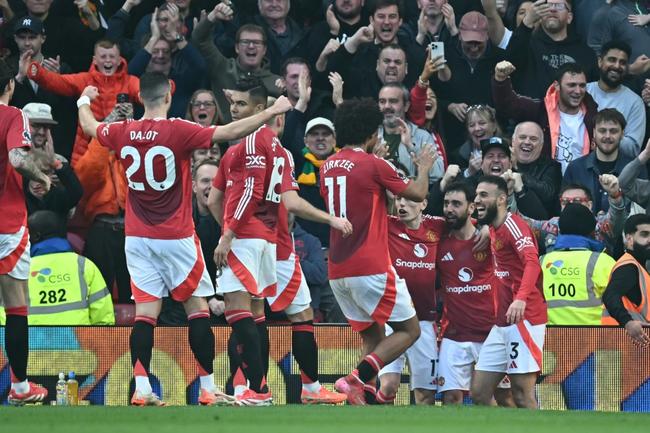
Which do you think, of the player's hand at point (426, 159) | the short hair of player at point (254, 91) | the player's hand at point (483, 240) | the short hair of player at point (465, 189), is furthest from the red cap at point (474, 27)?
the short hair of player at point (254, 91)

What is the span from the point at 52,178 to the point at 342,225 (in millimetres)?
4752

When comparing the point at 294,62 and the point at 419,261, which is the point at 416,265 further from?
the point at 294,62

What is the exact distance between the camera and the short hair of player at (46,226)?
14.2 meters

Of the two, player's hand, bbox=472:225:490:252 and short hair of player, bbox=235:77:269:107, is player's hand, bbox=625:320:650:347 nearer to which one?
player's hand, bbox=472:225:490:252

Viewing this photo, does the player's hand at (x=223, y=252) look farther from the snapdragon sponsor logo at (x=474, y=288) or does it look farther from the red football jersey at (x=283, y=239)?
the snapdragon sponsor logo at (x=474, y=288)

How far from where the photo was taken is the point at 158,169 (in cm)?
1135

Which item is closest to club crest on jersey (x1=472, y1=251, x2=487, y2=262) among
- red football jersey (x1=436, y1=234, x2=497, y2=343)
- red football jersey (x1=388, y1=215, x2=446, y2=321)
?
red football jersey (x1=436, y1=234, x2=497, y2=343)

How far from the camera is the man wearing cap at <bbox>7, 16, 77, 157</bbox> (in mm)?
16297

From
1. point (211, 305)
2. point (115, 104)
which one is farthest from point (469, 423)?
point (115, 104)

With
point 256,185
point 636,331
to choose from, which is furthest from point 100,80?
point 636,331

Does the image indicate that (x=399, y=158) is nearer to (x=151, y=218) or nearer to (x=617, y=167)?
(x=617, y=167)

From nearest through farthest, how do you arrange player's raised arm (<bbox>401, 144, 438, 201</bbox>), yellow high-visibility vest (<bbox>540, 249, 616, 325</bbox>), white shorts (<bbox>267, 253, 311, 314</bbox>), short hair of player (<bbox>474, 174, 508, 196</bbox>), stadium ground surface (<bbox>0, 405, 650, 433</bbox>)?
stadium ground surface (<bbox>0, 405, 650, 433</bbox>) → player's raised arm (<bbox>401, 144, 438, 201</bbox>) → white shorts (<bbox>267, 253, 311, 314</bbox>) → short hair of player (<bbox>474, 174, 508, 196</bbox>) → yellow high-visibility vest (<bbox>540, 249, 616, 325</bbox>)

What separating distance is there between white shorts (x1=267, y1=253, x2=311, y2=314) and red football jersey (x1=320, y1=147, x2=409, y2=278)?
33 cm

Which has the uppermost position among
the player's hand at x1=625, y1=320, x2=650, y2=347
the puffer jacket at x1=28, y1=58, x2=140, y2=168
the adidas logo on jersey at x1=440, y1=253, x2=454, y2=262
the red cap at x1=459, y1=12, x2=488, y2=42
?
the red cap at x1=459, y1=12, x2=488, y2=42
